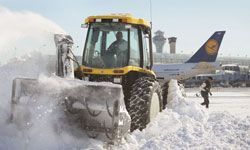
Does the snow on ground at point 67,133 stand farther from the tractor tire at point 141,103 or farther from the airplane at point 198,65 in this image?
the airplane at point 198,65

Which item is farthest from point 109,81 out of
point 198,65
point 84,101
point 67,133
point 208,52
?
point 208,52

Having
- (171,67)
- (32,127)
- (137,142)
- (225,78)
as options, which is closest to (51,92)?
(32,127)

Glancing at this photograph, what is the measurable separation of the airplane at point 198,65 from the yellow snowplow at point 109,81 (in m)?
29.1

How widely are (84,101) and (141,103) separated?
112cm

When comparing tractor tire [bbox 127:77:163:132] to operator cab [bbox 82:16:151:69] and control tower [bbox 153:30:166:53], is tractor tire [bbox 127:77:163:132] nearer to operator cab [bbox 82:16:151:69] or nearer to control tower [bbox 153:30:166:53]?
operator cab [bbox 82:16:151:69]

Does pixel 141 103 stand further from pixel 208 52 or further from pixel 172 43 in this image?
pixel 172 43

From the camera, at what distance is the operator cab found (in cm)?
791

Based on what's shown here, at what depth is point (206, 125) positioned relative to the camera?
298 inches

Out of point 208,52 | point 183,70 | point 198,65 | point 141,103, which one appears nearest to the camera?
point 141,103

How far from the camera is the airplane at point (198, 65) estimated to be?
3912 centimetres

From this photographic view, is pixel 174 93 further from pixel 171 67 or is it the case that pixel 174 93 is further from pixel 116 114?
pixel 171 67

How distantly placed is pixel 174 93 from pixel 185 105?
841mm

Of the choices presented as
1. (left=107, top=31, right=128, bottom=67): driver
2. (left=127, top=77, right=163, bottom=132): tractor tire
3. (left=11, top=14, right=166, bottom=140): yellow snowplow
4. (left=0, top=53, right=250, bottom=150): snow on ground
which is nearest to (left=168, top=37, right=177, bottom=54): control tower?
(left=11, top=14, right=166, bottom=140): yellow snowplow

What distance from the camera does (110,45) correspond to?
8.12 metres
